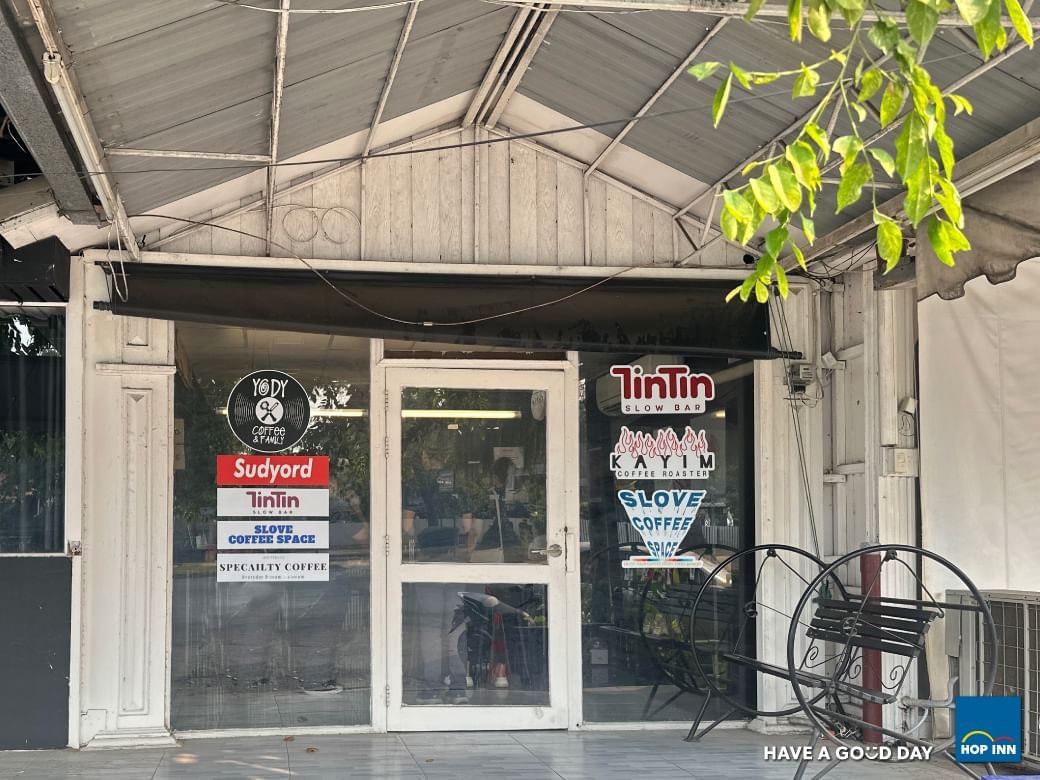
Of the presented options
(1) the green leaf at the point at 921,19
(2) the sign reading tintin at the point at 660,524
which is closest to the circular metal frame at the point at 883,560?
(2) the sign reading tintin at the point at 660,524

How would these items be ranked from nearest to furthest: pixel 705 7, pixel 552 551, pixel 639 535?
pixel 705 7 → pixel 552 551 → pixel 639 535

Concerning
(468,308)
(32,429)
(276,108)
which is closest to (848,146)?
(276,108)

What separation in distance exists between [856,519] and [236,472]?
3.72 metres

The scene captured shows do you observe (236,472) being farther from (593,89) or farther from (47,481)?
(593,89)

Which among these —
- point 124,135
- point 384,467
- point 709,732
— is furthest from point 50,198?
point 709,732

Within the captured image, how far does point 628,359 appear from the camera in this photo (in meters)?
7.35

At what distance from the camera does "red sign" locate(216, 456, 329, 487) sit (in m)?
6.86

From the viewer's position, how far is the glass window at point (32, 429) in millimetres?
6473

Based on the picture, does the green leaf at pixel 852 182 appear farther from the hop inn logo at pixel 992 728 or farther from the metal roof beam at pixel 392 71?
the hop inn logo at pixel 992 728

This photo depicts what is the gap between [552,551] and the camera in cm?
712

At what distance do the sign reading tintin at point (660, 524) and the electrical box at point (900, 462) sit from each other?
1227 mm

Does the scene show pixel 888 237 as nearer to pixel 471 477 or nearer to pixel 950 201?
pixel 950 201

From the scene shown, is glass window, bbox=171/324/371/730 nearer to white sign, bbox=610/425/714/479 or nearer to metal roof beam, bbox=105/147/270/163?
metal roof beam, bbox=105/147/270/163

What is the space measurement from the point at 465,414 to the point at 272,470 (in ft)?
3.94
